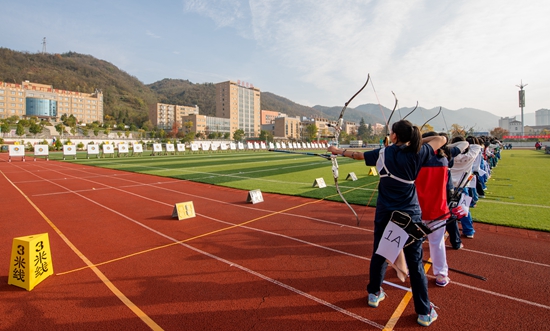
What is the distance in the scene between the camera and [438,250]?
4211 millimetres

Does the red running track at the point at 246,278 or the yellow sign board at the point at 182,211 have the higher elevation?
the yellow sign board at the point at 182,211

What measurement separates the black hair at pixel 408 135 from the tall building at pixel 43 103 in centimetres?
15553

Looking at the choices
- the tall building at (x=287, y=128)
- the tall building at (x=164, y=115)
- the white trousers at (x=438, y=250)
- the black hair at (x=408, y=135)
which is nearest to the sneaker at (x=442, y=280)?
the white trousers at (x=438, y=250)

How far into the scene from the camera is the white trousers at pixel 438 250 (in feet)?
13.6

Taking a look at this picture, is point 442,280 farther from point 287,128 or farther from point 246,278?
point 287,128

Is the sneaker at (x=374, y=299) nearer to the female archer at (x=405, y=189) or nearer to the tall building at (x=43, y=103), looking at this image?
the female archer at (x=405, y=189)

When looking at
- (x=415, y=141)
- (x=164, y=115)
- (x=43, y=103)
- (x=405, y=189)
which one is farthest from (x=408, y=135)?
(x=164, y=115)

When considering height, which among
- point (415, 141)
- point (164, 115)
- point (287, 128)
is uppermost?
point (164, 115)

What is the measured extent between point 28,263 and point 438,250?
5.89 metres

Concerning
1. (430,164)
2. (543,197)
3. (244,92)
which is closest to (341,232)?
(430,164)

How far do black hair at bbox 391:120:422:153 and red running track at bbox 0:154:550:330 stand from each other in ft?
6.64

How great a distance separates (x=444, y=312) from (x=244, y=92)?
16214 centimetres

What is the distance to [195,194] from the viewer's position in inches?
482

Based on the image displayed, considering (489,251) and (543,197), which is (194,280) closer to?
(489,251)
